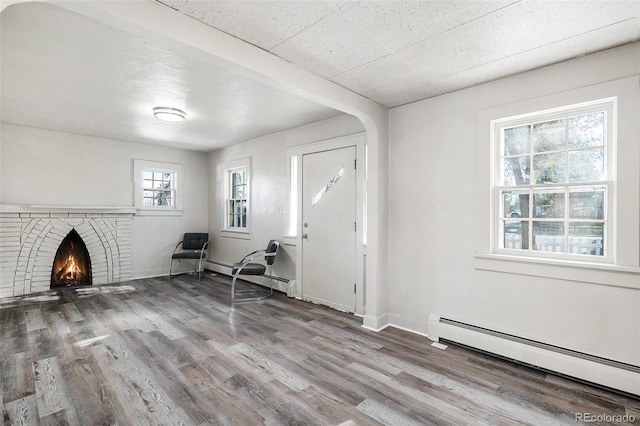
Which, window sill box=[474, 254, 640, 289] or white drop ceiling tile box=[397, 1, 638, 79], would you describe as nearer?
white drop ceiling tile box=[397, 1, 638, 79]

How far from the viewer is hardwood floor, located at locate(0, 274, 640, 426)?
1.92m

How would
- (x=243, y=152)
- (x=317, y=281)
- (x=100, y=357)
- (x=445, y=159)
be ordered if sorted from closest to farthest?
(x=100, y=357)
(x=445, y=159)
(x=317, y=281)
(x=243, y=152)

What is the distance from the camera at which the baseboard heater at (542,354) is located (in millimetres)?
2133

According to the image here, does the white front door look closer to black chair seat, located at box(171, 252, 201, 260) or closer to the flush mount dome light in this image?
the flush mount dome light

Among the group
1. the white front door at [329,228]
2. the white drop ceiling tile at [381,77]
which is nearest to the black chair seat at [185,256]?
the white front door at [329,228]

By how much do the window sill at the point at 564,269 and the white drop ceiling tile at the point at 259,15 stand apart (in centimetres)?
247

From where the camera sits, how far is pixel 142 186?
18.9 feet

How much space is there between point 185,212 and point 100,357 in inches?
158

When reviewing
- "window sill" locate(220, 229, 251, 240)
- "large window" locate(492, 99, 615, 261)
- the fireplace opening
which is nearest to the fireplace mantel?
the fireplace opening

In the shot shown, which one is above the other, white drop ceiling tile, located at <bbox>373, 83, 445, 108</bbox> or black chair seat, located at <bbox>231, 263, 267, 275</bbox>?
white drop ceiling tile, located at <bbox>373, 83, 445, 108</bbox>

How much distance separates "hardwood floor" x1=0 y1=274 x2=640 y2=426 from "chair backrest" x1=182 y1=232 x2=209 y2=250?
8.30ft

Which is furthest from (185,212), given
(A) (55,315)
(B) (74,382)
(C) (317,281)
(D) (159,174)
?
(B) (74,382)

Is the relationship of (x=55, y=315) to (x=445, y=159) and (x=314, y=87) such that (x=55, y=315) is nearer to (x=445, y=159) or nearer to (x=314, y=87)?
(x=314, y=87)

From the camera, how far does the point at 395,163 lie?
350 centimetres
